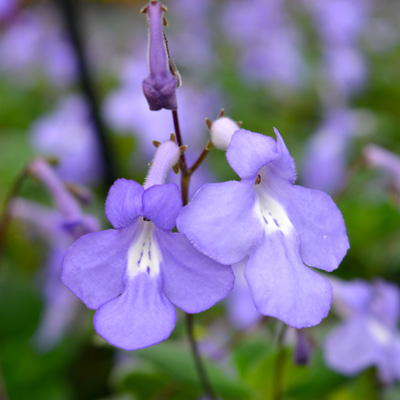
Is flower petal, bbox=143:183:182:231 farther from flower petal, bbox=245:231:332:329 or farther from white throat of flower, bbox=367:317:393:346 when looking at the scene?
white throat of flower, bbox=367:317:393:346

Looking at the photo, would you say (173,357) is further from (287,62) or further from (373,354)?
(287,62)

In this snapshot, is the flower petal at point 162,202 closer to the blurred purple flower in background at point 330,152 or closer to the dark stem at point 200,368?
the dark stem at point 200,368

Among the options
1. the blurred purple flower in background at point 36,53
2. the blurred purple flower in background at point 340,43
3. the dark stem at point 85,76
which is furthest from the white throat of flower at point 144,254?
the blurred purple flower in background at point 36,53

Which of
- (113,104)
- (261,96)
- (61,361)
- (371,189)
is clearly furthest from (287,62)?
(61,361)

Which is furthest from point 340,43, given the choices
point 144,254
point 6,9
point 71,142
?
point 144,254

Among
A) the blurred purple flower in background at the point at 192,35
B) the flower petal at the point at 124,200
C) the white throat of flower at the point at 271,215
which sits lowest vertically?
the blurred purple flower in background at the point at 192,35

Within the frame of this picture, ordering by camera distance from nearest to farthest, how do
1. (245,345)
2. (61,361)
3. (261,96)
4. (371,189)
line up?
(245,345) → (61,361) → (371,189) → (261,96)
